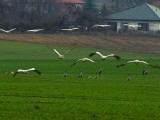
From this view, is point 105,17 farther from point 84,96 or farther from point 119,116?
point 119,116

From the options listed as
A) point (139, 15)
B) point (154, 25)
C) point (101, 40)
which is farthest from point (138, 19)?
point (101, 40)

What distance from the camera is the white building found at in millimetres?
123825

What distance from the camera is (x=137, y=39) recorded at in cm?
10150

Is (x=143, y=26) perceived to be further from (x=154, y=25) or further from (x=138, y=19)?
(x=138, y=19)

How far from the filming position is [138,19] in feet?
414

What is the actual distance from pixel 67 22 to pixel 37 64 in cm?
5588

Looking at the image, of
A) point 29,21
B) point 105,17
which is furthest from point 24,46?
point 105,17

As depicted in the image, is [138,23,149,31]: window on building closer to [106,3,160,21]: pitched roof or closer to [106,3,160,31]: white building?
[106,3,160,31]: white building

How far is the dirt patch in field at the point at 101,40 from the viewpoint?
95350 millimetres

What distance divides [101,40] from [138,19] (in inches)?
1105

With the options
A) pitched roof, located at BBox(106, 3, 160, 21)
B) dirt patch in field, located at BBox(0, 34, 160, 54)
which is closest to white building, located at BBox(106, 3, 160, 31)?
pitched roof, located at BBox(106, 3, 160, 21)

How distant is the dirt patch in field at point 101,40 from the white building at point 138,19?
20.1m

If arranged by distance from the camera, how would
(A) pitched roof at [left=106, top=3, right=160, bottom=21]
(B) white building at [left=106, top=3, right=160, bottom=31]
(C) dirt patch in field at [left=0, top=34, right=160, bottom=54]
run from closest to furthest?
(C) dirt patch in field at [left=0, top=34, right=160, bottom=54]
(B) white building at [left=106, top=3, right=160, bottom=31]
(A) pitched roof at [left=106, top=3, right=160, bottom=21]

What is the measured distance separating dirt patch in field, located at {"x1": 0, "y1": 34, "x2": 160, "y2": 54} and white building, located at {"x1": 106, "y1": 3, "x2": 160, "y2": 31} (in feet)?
66.0
